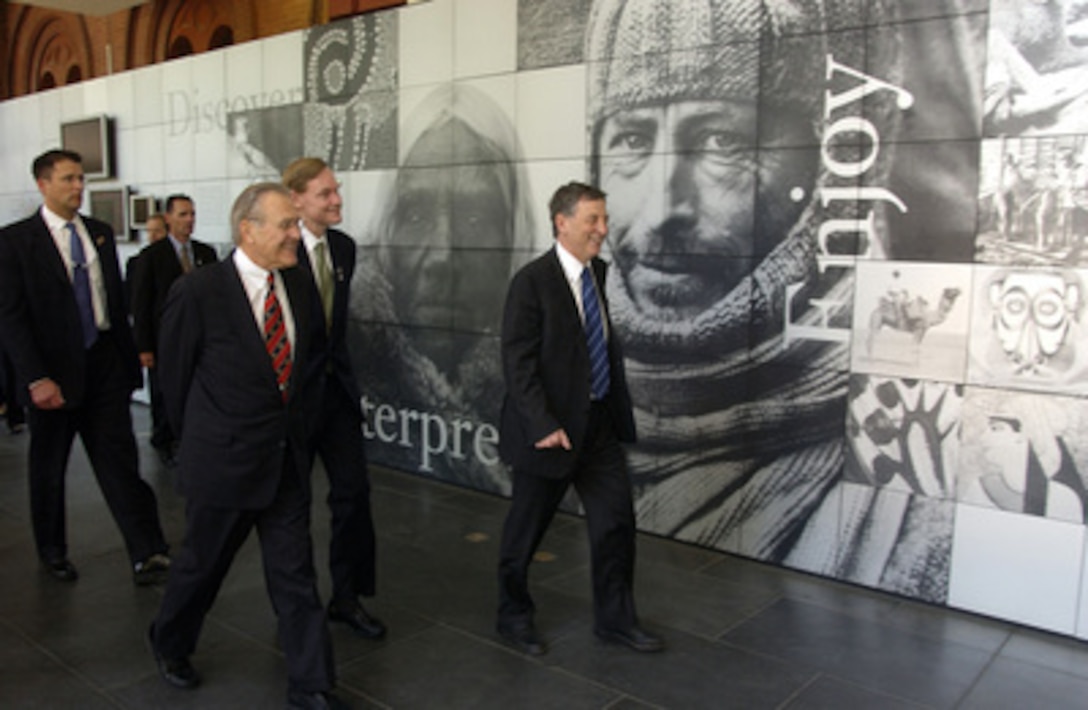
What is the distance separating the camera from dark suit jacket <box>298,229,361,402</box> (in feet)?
11.2

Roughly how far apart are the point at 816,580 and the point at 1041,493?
1.09 m

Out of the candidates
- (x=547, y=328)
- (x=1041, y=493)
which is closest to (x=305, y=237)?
(x=547, y=328)

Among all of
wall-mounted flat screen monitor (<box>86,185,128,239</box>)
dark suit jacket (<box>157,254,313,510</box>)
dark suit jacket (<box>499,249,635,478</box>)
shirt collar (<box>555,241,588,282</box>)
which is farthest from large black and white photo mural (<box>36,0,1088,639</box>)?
wall-mounted flat screen monitor (<box>86,185,128,239</box>)

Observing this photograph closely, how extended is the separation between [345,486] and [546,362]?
95 cm

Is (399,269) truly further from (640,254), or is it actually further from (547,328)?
(547,328)

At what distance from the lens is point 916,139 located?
3.92 metres

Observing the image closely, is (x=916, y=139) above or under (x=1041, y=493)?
above

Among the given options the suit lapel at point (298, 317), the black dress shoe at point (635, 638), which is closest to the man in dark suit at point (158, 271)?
the suit lapel at point (298, 317)

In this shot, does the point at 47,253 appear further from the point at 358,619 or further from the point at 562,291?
the point at 562,291

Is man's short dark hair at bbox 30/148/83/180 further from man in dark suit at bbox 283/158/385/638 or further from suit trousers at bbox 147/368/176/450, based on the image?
suit trousers at bbox 147/368/176/450

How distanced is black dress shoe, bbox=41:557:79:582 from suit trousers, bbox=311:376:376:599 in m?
1.44

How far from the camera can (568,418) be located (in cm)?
344

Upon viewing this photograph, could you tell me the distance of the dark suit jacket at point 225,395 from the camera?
2.88 meters

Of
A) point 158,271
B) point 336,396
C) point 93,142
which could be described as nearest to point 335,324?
point 336,396
